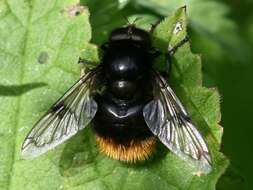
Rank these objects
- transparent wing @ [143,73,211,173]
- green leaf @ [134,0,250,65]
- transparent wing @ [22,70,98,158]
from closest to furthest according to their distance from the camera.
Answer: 1. transparent wing @ [143,73,211,173]
2. transparent wing @ [22,70,98,158]
3. green leaf @ [134,0,250,65]

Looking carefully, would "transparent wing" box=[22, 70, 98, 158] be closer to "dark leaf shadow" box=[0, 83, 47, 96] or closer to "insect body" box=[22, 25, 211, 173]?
"insect body" box=[22, 25, 211, 173]

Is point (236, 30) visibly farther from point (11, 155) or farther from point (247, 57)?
point (11, 155)

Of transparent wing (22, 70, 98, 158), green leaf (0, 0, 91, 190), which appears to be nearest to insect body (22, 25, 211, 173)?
transparent wing (22, 70, 98, 158)

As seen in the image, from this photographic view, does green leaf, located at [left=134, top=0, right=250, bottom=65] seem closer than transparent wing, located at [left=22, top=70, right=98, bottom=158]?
No

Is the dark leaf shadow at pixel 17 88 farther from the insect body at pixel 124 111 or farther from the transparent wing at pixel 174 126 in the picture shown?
the transparent wing at pixel 174 126

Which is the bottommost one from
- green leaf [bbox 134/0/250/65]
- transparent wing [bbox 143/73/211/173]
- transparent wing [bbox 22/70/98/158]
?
green leaf [bbox 134/0/250/65]

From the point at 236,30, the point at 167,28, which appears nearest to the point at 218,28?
the point at 236,30

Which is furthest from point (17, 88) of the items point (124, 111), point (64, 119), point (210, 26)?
point (210, 26)
